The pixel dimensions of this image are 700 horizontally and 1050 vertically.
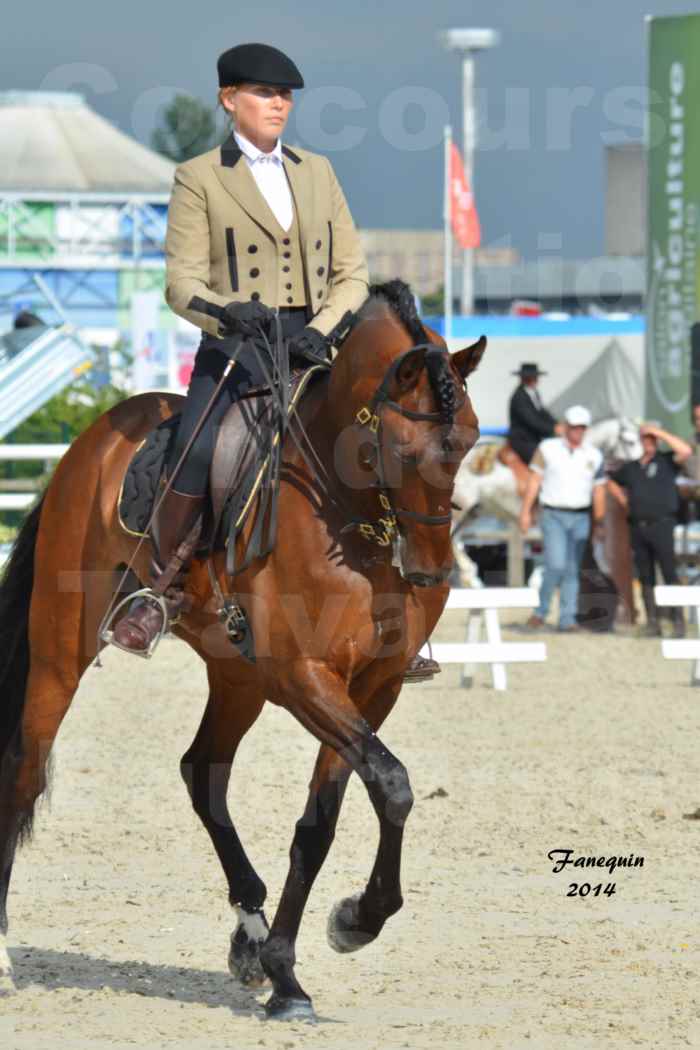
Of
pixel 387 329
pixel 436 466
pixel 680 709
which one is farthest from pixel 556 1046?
pixel 680 709

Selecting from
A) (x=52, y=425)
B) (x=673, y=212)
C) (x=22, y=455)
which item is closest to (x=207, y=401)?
(x=22, y=455)

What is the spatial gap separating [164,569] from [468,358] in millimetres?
1337

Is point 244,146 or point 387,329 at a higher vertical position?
point 244,146

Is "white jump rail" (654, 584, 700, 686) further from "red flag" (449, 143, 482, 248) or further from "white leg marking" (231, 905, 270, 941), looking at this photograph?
"red flag" (449, 143, 482, 248)

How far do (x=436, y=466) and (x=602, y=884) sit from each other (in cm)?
→ 266

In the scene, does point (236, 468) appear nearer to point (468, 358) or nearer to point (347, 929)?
point (468, 358)

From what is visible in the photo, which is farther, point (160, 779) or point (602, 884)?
point (160, 779)

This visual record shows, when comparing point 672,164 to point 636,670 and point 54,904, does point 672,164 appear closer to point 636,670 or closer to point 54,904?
point 636,670

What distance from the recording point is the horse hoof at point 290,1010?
5.50m

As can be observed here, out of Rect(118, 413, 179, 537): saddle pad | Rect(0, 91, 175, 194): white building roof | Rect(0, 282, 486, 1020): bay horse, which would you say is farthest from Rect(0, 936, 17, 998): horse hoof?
Rect(0, 91, 175, 194): white building roof

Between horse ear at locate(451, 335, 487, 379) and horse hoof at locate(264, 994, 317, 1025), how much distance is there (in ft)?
6.31

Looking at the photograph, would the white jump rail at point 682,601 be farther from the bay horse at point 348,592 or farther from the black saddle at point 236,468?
the black saddle at point 236,468

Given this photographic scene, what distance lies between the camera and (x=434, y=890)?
7254mm

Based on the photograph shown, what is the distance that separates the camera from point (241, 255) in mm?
6094
